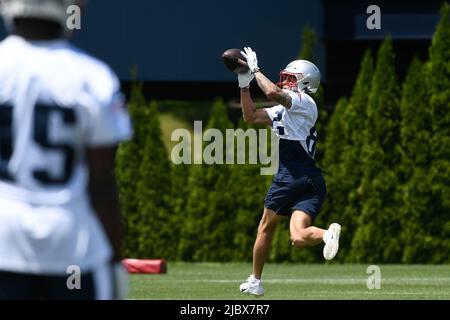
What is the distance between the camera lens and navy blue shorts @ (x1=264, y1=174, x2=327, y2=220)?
10078mm

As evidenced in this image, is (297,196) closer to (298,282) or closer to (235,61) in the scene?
(235,61)

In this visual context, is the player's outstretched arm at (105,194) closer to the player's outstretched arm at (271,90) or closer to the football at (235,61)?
the player's outstretched arm at (271,90)

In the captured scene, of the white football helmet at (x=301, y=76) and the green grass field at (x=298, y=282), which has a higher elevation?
the white football helmet at (x=301, y=76)

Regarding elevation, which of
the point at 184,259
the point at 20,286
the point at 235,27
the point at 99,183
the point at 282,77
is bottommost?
the point at 184,259

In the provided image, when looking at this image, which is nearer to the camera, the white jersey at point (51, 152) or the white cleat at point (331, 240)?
the white jersey at point (51, 152)

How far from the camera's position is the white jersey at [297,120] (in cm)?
1020

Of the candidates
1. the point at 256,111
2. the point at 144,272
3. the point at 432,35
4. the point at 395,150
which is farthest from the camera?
the point at 432,35

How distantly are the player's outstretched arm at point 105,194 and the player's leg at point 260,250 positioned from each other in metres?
6.18

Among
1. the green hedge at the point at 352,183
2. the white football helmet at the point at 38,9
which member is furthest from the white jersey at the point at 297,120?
the white football helmet at the point at 38,9

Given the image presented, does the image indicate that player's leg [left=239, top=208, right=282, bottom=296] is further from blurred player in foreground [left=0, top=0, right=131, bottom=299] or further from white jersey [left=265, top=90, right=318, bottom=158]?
Answer: blurred player in foreground [left=0, top=0, right=131, bottom=299]
